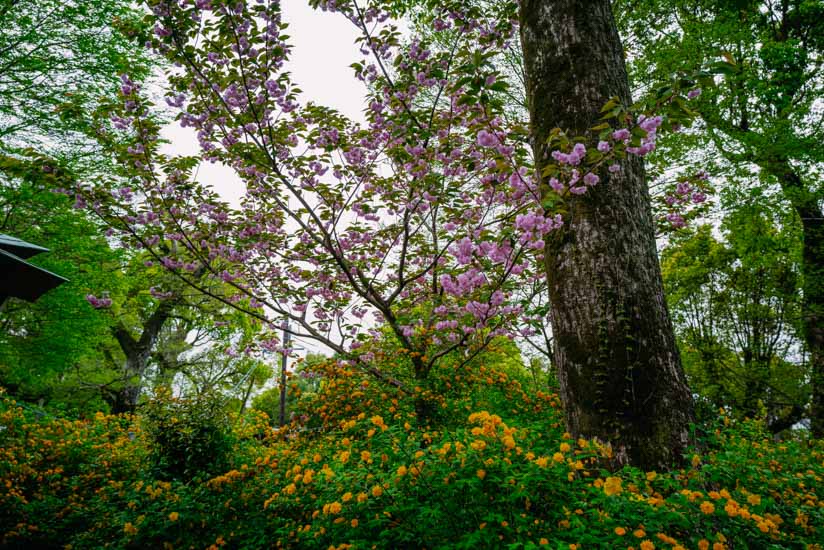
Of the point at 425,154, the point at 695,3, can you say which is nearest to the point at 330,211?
the point at 425,154

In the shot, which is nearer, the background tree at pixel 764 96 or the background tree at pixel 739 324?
the background tree at pixel 764 96

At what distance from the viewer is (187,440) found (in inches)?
194

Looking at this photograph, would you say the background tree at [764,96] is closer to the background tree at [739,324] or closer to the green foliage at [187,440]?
the background tree at [739,324]

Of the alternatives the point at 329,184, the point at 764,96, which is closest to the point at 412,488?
the point at 329,184

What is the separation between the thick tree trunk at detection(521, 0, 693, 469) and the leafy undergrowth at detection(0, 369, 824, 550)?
219mm

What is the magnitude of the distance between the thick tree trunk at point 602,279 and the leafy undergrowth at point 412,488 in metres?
0.22

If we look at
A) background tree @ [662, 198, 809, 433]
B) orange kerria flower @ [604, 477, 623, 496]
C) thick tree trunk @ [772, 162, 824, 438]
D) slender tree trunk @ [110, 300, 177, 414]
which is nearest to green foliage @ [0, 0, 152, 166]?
slender tree trunk @ [110, 300, 177, 414]

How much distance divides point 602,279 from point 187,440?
5155mm

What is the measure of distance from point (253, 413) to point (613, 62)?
21.6 feet

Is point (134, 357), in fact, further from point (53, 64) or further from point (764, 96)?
point (764, 96)

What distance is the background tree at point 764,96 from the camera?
22.2 ft

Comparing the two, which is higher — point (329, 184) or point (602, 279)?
point (329, 184)

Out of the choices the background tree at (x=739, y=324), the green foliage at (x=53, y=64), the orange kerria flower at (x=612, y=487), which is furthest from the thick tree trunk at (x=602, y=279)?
the green foliage at (x=53, y=64)

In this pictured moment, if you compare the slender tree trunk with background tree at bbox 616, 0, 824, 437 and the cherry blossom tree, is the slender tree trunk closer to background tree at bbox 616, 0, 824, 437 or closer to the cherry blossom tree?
the cherry blossom tree
